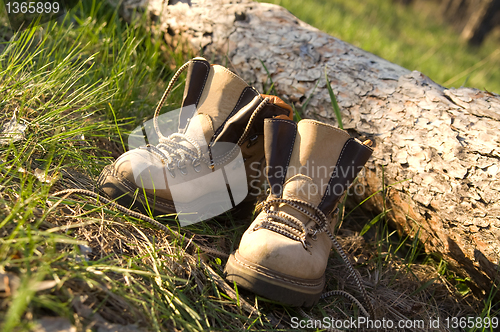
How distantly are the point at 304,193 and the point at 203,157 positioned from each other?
0.51m

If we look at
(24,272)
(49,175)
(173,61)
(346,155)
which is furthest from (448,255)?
(173,61)

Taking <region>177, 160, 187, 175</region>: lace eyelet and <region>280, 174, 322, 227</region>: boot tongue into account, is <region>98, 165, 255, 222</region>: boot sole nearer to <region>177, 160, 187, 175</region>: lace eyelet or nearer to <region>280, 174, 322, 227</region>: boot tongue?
<region>177, 160, 187, 175</region>: lace eyelet

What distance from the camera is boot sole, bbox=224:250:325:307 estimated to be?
131 cm

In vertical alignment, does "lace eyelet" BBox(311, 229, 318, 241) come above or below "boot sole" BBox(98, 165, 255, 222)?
above

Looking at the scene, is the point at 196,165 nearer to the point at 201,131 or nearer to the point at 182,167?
the point at 182,167

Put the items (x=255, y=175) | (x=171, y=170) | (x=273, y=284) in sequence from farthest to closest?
(x=255, y=175) < (x=171, y=170) < (x=273, y=284)

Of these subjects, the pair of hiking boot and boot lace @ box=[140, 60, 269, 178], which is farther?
boot lace @ box=[140, 60, 269, 178]

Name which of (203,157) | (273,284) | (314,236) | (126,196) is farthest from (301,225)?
(126,196)

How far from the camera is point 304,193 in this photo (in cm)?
154

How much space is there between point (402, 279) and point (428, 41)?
752 centimetres

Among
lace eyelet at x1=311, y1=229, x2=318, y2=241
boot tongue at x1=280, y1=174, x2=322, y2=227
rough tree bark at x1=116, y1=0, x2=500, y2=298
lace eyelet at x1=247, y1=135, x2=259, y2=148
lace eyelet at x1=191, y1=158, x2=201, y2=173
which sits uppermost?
rough tree bark at x1=116, y1=0, x2=500, y2=298

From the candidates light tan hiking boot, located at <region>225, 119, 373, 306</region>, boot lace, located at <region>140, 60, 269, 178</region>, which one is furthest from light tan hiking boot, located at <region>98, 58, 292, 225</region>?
light tan hiking boot, located at <region>225, 119, 373, 306</region>

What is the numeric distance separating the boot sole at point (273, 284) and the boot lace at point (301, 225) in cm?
15

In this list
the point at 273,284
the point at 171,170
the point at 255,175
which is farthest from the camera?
the point at 255,175
